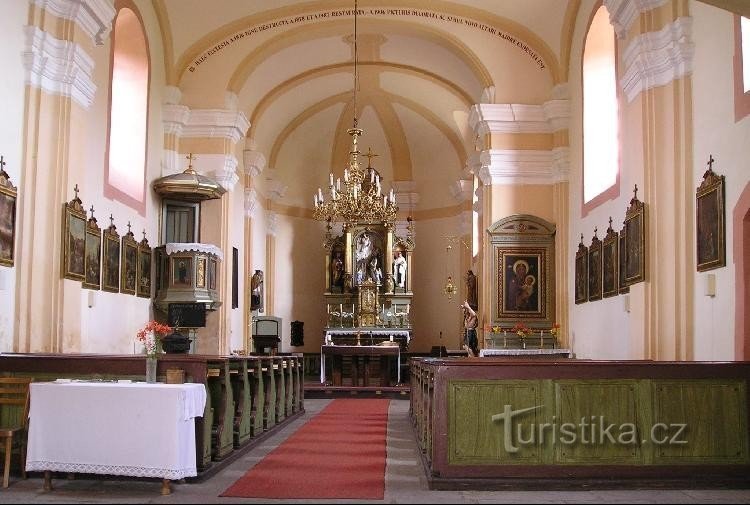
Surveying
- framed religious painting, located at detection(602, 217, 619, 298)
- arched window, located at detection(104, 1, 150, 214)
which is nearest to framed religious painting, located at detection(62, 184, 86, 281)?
arched window, located at detection(104, 1, 150, 214)

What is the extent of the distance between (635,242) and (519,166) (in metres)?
5.31

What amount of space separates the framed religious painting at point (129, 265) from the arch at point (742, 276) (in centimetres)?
799

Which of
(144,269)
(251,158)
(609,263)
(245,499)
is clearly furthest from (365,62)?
(245,499)

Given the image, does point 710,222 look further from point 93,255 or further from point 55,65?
point 93,255

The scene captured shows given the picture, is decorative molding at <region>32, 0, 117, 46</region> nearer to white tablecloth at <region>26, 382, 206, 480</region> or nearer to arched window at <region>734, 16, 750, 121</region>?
white tablecloth at <region>26, 382, 206, 480</region>

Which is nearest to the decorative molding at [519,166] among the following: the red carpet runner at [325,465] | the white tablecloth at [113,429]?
the red carpet runner at [325,465]

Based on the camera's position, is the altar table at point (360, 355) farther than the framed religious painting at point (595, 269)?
Yes

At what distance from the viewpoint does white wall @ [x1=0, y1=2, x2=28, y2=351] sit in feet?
27.5

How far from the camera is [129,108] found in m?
13.1

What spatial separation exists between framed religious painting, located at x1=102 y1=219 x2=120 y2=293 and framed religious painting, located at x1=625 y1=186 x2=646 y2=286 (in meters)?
6.49

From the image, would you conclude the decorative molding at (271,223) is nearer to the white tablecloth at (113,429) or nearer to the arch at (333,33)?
the arch at (333,33)

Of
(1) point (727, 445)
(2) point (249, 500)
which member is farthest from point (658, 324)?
(2) point (249, 500)

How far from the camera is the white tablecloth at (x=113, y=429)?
589 cm

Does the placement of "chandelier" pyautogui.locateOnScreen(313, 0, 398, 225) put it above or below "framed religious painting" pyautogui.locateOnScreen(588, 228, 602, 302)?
above
